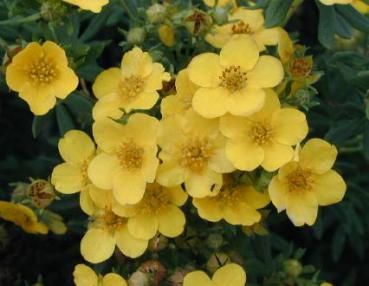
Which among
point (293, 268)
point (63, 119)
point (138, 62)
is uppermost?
point (138, 62)

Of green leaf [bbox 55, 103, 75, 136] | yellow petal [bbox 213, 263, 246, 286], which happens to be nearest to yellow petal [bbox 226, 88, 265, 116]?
yellow petal [bbox 213, 263, 246, 286]

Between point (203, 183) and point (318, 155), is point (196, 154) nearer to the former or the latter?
point (203, 183)

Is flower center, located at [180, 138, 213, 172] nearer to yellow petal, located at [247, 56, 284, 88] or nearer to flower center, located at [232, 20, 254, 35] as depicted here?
yellow petal, located at [247, 56, 284, 88]

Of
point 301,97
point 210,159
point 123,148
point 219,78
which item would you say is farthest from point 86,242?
point 301,97

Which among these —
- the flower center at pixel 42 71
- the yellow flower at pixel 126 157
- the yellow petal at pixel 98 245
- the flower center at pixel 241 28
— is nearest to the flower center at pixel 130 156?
the yellow flower at pixel 126 157

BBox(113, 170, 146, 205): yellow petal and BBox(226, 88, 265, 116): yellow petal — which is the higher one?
BBox(226, 88, 265, 116): yellow petal

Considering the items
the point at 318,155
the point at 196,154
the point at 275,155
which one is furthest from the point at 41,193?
the point at 318,155
